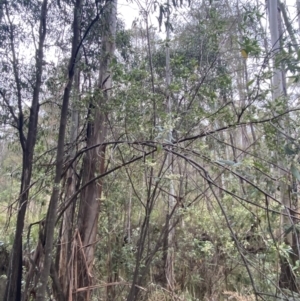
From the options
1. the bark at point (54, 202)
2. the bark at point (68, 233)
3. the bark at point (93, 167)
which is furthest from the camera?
the bark at point (93, 167)

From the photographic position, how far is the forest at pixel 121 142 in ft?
7.22

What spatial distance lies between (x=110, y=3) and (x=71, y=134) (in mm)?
1237

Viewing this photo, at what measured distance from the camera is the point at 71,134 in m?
3.19

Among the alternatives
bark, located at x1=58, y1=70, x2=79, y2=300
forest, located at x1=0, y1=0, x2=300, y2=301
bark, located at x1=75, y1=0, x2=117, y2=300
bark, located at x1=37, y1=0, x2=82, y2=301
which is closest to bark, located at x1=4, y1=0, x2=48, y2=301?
forest, located at x1=0, y1=0, x2=300, y2=301

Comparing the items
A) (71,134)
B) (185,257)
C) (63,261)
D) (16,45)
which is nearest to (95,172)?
(71,134)

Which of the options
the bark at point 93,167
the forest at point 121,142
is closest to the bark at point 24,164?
the forest at point 121,142

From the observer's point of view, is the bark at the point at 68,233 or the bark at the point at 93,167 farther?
the bark at the point at 93,167

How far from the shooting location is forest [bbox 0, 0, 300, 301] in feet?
7.22

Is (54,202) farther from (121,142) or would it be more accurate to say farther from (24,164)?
(24,164)

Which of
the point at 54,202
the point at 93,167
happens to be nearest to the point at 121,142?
the point at 54,202

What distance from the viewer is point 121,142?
212cm

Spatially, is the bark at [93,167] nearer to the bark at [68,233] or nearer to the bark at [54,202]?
the bark at [68,233]

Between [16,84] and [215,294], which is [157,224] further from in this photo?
[16,84]

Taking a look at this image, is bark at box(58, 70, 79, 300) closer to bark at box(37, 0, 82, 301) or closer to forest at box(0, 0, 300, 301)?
forest at box(0, 0, 300, 301)
